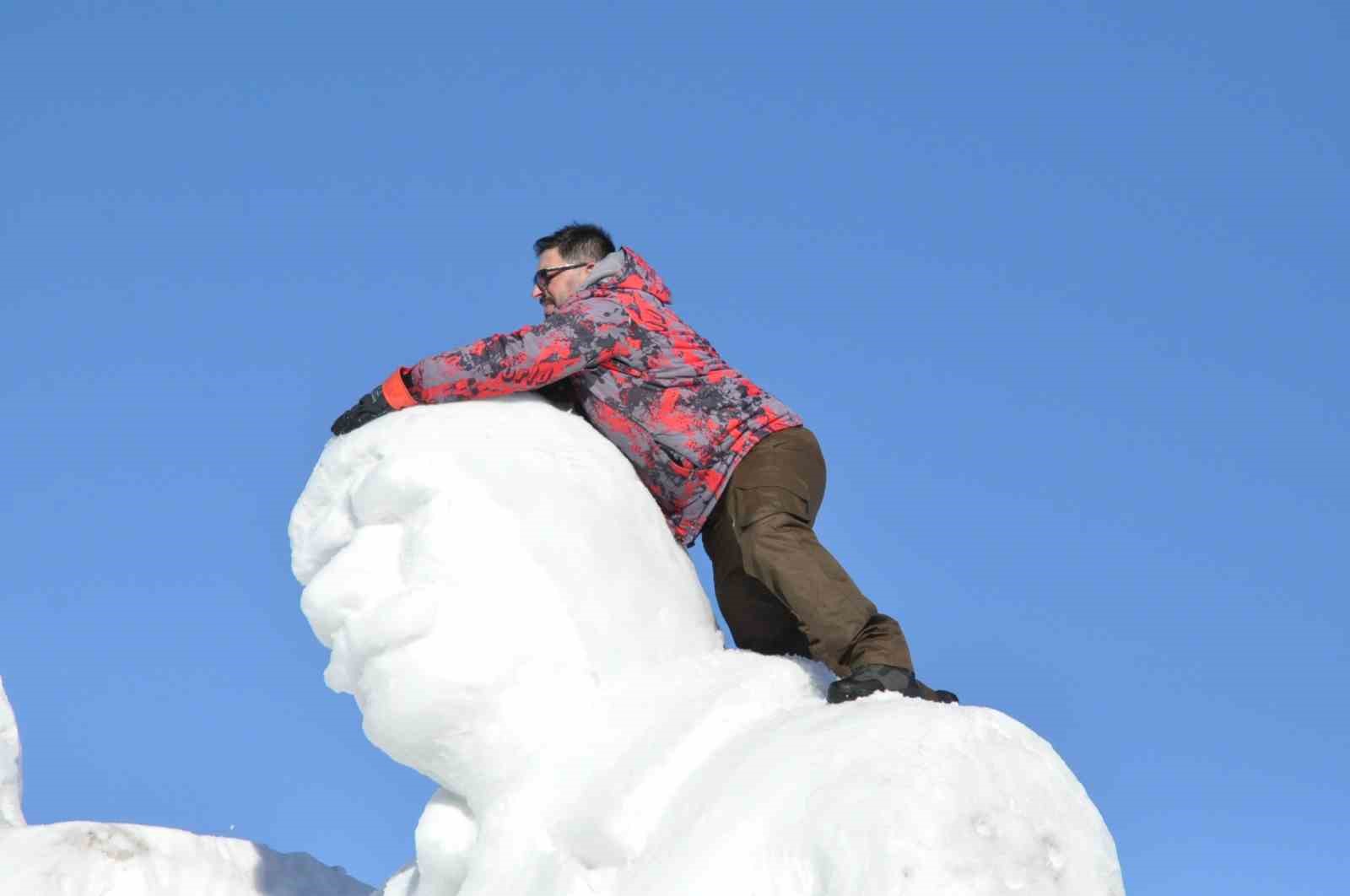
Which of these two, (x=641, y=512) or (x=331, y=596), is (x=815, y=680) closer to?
(x=641, y=512)

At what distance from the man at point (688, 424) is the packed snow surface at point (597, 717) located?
139 millimetres

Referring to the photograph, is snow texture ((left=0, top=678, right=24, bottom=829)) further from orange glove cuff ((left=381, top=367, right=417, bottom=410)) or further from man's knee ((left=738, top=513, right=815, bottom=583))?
man's knee ((left=738, top=513, right=815, bottom=583))

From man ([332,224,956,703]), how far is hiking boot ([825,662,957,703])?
281mm

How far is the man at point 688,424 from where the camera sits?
18.1 feet

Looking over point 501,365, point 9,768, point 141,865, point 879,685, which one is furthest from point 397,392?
point 9,768

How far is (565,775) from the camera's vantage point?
15.6ft

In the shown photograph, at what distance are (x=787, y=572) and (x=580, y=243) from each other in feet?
5.91

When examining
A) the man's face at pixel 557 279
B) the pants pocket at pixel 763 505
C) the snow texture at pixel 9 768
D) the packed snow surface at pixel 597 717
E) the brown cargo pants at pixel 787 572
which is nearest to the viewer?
the packed snow surface at pixel 597 717

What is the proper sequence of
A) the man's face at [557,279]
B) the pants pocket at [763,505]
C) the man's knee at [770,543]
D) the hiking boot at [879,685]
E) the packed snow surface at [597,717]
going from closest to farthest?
1. the packed snow surface at [597,717]
2. the hiking boot at [879,685]
3. the man's knee at [770,543]
4. the pants pocket at [763,505]
5. the man's face at [557,279]

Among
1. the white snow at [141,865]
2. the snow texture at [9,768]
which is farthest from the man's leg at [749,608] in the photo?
the snow texture at [9,768]

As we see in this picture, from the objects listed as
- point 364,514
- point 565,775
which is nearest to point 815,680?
point 565,775

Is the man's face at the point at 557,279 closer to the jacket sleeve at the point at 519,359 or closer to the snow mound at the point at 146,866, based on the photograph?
the jacket sleeve at the point at 519,359

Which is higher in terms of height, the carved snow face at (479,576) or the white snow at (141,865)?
the carved snow face at (479,576)

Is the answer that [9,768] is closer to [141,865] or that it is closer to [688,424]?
[141,865]
